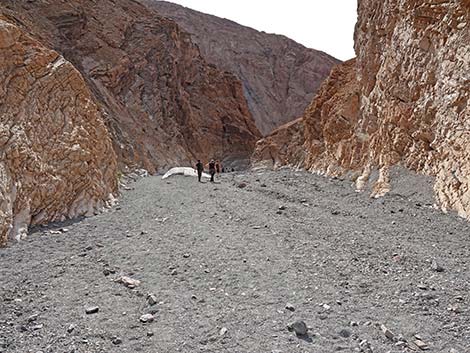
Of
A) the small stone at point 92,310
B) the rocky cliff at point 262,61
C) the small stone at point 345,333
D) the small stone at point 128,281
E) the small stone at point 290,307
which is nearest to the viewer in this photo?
the small stone at point 345,333

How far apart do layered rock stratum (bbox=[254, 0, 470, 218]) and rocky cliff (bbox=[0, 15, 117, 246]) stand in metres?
10.0

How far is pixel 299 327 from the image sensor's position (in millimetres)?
4375

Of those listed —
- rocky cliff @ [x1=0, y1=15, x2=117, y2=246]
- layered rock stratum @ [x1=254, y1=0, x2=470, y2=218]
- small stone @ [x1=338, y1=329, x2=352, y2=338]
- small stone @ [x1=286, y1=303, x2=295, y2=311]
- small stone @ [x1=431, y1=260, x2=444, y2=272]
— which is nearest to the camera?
small stone @ [x1=338, y1=329, x2=352, y2=338]

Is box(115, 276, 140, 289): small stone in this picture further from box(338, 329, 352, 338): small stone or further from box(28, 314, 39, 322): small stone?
box(338, 329, 352, 338): small stone

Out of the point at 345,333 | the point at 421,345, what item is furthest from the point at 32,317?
the point at 421,345

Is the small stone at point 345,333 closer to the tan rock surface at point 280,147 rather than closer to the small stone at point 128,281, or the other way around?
the small stone at point 128,281

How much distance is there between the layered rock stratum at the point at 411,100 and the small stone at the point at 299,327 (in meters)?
6.93

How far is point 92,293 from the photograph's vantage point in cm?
566

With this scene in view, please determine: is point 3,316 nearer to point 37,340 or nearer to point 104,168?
point 37,340

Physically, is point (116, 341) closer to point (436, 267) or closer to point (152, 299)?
point (152, 299)

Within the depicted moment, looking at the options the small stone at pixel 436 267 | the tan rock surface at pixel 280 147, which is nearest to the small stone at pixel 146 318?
the small stone at pixel 436 267

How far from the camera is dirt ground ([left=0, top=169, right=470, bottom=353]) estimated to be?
4.33 metres

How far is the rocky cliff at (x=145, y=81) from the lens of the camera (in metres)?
34.0

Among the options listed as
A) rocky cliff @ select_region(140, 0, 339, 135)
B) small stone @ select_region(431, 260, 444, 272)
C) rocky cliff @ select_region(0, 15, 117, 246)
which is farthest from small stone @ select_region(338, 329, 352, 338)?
rocky cliff @ select_region(140, 0, 339, 135)
